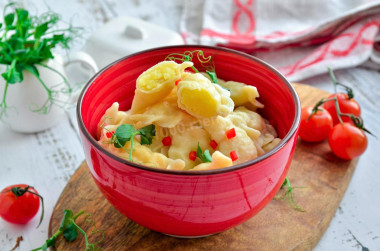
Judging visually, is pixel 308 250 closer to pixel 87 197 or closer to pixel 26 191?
pixel 87 197

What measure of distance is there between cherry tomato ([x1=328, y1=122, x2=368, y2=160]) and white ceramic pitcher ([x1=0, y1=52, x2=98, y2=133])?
43.9 inches

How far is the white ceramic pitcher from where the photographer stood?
2.02 meters

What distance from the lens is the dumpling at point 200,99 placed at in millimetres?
1259

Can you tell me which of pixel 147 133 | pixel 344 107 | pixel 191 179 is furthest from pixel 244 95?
pixel 344 107

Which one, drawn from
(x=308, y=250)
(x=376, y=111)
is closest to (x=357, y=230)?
(x=308, y=250)

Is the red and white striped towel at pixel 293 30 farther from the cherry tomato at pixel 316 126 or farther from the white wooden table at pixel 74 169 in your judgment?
the cherry tomato at pixel 316 126

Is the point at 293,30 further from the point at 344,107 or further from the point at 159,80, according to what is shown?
the point at 159,80

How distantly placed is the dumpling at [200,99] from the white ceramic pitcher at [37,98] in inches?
36.4

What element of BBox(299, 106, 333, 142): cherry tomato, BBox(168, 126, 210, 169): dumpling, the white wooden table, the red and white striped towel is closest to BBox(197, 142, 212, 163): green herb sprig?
BBox(168, 126, 210, 169): dumpling

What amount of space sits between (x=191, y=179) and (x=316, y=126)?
826 millimetres

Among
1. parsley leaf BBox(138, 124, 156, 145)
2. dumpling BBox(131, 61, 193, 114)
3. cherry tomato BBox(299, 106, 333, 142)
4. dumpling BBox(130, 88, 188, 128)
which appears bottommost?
cherry tomato BBox(299, 106, 333, 142)

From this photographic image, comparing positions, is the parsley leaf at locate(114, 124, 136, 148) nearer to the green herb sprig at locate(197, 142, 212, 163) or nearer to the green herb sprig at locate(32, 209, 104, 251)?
Result: the green herb sprig at locate(197, 142, 212, 163)

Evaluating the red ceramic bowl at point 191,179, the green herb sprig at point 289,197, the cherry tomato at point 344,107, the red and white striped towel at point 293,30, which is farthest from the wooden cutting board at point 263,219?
the red and white striped towel at point 293,30

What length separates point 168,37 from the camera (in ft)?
8.28
